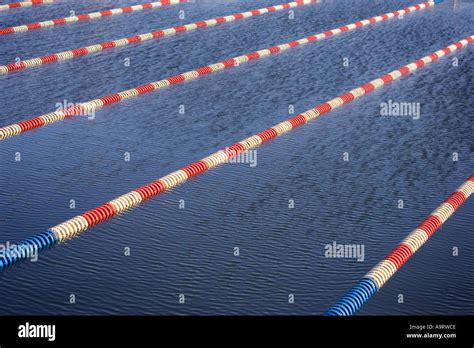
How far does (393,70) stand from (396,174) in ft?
14.4

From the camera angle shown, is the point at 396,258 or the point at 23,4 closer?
the point at 396,258

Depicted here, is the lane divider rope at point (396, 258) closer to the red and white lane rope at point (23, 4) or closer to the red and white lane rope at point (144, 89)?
the red and white lane rope at point (144, 89)

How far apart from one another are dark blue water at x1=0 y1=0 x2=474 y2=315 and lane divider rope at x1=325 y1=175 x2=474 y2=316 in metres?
0.06

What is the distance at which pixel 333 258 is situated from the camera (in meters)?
5.93

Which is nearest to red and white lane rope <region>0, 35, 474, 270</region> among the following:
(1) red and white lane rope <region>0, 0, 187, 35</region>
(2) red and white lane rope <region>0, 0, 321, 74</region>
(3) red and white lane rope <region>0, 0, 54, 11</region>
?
(2) red and white lane rope <region>0, 0, 321, 74</region>

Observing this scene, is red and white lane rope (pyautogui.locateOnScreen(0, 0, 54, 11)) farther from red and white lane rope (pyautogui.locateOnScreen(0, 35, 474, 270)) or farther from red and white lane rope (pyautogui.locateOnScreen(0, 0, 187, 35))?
red and white lane rope (pyautogui.locateOnScreen(0, 35, 474, 270))

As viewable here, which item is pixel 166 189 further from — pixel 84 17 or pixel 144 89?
pixel 84 17

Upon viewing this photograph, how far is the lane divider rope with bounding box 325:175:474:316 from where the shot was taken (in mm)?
5215

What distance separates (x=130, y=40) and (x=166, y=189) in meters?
6.52

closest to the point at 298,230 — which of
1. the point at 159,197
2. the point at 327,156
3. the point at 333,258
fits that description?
the point at 333,258

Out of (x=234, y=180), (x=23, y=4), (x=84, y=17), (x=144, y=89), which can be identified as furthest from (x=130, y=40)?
(x=234, y=180)

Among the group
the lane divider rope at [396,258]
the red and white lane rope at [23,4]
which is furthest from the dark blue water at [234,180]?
the red and white lane rope at [23,4]

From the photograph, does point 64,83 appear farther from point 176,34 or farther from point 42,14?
point 42,14

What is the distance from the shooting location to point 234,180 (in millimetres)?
7496
